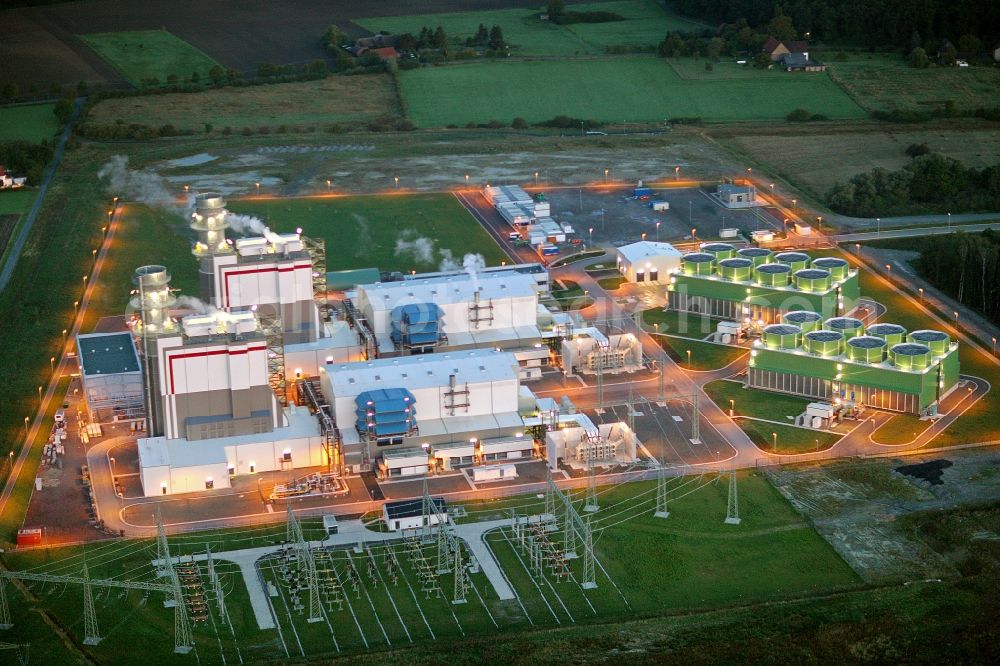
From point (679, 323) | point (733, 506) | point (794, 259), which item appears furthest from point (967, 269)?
point (733, 506)

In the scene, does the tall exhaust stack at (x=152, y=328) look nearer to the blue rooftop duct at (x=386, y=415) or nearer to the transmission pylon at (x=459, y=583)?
the blue rooftop duct at (x=386, y=415)

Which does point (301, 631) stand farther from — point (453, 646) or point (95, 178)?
point (95, 178)

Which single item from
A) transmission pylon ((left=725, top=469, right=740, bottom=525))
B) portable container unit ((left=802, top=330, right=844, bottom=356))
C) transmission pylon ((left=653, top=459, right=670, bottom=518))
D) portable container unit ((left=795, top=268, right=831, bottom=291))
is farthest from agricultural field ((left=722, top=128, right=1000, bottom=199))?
transmission pylon ((left=725, top=469, right=740, bottom=525))

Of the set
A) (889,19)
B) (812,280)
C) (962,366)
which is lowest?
(962,366)

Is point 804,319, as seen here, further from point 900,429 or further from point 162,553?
point 162,553

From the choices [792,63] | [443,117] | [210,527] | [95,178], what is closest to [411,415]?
[210,527]

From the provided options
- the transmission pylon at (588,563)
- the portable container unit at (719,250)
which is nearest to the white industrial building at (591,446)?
the transmission pylon at (588,563)
